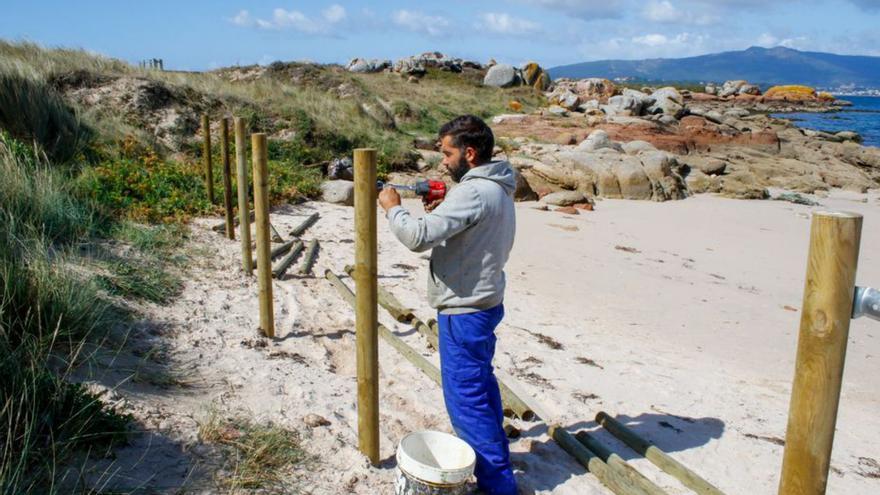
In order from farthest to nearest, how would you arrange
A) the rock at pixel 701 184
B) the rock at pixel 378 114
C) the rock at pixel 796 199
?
the rock at pixel 378 114 → the rock at pixel 701 184 → the rock at pixel 796 199

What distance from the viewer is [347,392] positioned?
14.7ft

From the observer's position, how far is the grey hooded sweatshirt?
316 centimetres

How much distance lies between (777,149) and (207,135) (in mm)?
23011

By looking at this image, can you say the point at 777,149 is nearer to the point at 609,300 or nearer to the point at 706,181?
the point at 706,181

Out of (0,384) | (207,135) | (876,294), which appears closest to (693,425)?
(876,294)

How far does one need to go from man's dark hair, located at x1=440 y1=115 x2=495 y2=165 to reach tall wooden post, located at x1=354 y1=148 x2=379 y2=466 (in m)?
0.39

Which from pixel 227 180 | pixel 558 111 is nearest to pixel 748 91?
pixel 558 111

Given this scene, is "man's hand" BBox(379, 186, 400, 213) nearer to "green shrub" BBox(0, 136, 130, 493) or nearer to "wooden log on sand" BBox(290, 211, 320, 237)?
"green shrub" BBox(0, 136, 130, 493)

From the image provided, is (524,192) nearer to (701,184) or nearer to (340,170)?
(340,170)

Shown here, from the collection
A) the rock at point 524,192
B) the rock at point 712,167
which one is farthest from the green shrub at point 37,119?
the rock at point 712,167

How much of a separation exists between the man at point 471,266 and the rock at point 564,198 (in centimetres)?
1013

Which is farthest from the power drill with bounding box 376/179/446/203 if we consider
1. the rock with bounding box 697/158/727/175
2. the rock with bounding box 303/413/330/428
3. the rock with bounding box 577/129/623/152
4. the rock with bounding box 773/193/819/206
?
the rock with bounding box 697/158/727/175

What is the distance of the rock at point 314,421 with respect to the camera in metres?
3.91

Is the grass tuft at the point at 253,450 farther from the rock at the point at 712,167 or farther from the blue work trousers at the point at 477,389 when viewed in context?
the rock at the point at 712,167
